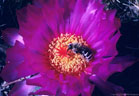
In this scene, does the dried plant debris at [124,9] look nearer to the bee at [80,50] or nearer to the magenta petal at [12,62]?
the bee at [80,50]

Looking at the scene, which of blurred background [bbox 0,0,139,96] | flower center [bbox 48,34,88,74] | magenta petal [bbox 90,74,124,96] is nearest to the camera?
magenta petal [bbox 90,74,124,96]

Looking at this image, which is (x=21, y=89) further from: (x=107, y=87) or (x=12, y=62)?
(x=107, y=87)

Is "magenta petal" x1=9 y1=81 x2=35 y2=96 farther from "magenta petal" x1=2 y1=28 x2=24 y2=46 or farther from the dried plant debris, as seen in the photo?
the dried plant debris

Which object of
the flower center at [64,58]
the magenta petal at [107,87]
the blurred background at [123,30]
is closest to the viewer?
the magenta petal at [107,87]

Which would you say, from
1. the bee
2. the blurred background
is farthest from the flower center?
the blurred background

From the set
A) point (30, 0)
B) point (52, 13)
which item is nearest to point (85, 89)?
point (52, 13)

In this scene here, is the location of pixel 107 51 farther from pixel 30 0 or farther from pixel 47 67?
pixel 30 0

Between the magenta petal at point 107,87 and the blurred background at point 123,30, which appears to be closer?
the magenta petal at point 107,87

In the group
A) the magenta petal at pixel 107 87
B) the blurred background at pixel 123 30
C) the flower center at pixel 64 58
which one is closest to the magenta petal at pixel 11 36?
the blurred background at pixel 123 30
